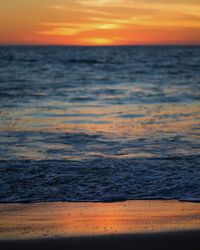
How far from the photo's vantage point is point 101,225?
18.9ft

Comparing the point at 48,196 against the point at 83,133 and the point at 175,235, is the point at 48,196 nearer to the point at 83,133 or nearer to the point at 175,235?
the point at 175,235

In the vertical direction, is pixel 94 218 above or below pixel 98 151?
above

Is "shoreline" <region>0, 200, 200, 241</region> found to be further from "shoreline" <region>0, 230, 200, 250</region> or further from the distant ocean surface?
the distant ocean surface

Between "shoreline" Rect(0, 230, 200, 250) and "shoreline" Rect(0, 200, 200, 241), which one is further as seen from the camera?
"shoreline" Rect(0, 200, 200, 241)

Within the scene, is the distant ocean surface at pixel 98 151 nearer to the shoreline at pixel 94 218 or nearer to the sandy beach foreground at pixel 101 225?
the shoreline at pixel 94 218

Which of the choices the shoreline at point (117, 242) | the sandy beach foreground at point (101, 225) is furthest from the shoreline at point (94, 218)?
the shoreline at point (117, 242)

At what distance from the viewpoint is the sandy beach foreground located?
517cm

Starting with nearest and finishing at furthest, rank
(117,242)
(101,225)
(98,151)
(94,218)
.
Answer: (117,242), (101,225), (94,218), (98,151)

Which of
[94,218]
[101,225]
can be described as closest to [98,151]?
[94,218]

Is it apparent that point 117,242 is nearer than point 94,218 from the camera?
Yes

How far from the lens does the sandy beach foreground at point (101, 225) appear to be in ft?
17.0

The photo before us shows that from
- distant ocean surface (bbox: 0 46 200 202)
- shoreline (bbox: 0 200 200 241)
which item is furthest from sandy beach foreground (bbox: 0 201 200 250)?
distant ocean surface (bbox: 0 46 200 202)

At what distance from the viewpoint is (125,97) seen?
81.0ft

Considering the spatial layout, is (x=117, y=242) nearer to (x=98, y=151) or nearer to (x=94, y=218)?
(x=94, y=218)
